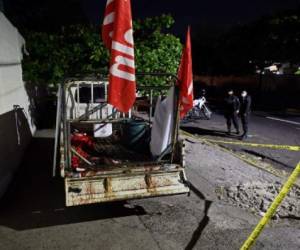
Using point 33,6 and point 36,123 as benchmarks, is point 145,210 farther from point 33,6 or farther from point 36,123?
point 33,6

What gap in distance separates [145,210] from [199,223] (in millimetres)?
1014

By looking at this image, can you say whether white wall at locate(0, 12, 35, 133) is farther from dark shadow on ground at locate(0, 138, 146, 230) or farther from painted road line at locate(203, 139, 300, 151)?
painted road line at locate(203, 139, 300, 151)

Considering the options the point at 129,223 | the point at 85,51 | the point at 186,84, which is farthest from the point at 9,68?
the point at 129,223

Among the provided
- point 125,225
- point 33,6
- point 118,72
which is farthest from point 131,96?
point 33,6

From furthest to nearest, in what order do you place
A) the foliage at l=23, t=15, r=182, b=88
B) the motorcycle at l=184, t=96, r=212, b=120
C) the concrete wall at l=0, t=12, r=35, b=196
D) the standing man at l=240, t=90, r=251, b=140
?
the motorcycle at l=184, t=96, r=212, b=120, the standing man at l=240, t=90, r=251, b=140, the foliage at l=23, t=15, r=182, b=88, the concrete wall at l=0, t=12, r=35, b=196

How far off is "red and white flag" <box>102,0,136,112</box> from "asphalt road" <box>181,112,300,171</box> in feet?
19.3

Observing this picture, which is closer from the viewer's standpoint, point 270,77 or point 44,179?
point 44,179

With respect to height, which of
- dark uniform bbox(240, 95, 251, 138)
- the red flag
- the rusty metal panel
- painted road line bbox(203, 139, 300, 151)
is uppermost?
the red flag

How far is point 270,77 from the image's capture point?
30406mm

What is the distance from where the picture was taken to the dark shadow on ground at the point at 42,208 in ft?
17.4

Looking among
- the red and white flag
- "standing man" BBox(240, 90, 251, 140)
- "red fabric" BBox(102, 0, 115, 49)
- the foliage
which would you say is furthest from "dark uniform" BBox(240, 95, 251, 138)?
"red fabric" BBox(102, 0, 115, 49)

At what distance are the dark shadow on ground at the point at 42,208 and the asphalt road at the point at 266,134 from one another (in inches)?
209

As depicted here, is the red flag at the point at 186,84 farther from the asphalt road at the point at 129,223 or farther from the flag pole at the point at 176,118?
the asphalt road at the point at 129,223

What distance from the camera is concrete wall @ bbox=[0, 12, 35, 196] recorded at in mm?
6875
